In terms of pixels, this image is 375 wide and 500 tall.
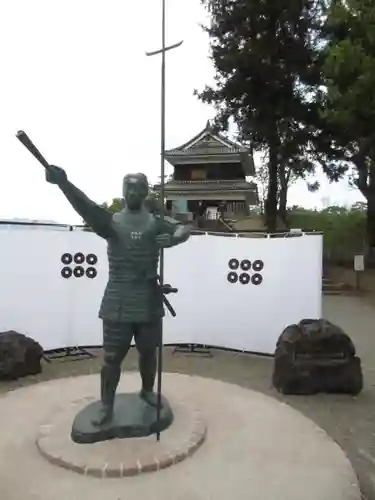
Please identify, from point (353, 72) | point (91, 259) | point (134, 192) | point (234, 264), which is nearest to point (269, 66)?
point (353, 72)

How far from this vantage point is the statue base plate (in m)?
3.63

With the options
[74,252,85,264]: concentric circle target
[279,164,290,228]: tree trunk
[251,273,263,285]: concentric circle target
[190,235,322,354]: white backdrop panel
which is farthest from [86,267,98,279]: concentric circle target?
[279,164,290,228]: tree trunk

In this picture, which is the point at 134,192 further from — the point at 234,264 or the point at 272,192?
the point at 272,192

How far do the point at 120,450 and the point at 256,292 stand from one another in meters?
4.22

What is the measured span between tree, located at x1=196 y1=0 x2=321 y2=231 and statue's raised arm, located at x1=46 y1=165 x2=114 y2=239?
13921mm

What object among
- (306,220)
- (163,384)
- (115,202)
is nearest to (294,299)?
(163,384)

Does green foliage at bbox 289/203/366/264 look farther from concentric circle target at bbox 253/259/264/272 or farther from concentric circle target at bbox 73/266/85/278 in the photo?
concentric circle target at bbox 73/266/85/278

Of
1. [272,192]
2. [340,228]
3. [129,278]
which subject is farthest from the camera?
[340,228]

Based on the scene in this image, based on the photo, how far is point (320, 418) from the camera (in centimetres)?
514

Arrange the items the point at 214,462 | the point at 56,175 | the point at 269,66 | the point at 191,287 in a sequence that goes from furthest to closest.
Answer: the point at 269,66, the point at 191,287, the point at 214,462, the point at 56,175

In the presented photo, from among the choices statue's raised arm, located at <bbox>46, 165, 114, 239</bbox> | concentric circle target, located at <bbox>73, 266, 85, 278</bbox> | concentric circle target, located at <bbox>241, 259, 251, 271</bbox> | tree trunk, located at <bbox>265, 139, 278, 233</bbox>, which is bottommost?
concentric circle target, located at <bbox>73, 266, 85, 278</bbox>

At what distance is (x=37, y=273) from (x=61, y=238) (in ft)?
2.08

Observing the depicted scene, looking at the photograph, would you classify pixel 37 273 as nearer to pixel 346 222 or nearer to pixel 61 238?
pixel 61 238

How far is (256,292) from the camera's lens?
288 inches
